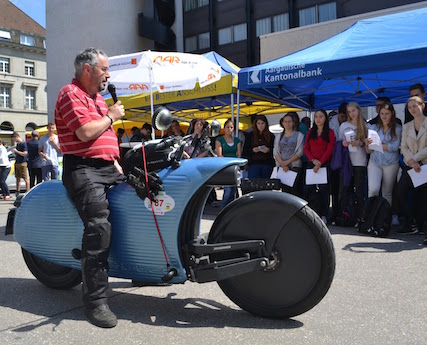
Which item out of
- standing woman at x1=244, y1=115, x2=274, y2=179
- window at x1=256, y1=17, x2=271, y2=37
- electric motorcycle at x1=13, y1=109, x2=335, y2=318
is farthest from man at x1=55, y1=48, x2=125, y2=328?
window at x1=256, y1=17, x2=271, y2=37

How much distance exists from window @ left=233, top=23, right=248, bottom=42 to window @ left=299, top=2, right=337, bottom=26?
13.0 ft

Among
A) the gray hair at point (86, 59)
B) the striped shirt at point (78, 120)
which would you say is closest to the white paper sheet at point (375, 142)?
the striped shirt at point (78, 120)

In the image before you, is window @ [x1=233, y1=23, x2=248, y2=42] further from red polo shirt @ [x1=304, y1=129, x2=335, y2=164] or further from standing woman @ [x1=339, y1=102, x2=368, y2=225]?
standing woman @ [x1=339, y1=102, x2=368, y2=225]

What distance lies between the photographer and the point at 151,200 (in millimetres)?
2869

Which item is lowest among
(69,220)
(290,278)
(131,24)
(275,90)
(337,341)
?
(337,341)

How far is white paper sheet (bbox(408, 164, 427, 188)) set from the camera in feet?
18.0

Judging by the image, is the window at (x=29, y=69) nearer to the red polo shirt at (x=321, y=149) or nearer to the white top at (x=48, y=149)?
the white top at (x=48, y=149)

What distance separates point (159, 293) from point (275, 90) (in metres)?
7.64

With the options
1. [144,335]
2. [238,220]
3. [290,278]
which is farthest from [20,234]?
[290,278]

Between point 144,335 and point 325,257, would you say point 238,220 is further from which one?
point 144,335

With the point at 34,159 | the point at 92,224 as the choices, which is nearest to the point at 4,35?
the point at 34,159

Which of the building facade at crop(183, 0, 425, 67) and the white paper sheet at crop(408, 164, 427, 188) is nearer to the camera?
the white paper sheet at crop(408, 164, 427, 188)

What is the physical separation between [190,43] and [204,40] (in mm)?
1503

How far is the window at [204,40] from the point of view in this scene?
31.4 metres
